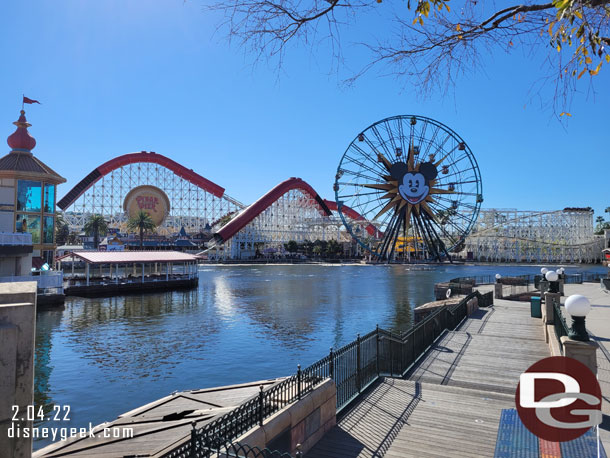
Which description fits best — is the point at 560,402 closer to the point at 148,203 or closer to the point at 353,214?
the point at 148,203

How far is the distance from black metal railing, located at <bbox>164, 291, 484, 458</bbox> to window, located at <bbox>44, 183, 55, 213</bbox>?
34.4m

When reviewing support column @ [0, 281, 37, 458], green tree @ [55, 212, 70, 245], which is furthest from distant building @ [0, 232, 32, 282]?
green tree @ [55, 212, 70, 245]

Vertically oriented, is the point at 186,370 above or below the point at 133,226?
below

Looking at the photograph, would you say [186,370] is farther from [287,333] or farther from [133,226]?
[133,226]

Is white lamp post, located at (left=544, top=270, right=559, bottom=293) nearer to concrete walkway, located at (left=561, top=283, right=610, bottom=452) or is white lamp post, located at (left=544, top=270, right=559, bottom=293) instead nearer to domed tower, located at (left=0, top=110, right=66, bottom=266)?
concrete walkway, located at (left=561, top=283, right=610, bottom=452)

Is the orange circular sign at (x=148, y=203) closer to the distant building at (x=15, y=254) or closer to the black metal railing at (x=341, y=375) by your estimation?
the distant building at (x=15, y=254)

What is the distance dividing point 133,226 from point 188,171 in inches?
658

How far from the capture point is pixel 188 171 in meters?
91.7

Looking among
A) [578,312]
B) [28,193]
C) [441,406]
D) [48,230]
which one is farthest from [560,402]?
[28,193]

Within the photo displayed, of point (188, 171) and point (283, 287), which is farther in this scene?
point (188, 171)

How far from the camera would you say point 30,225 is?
114 feet

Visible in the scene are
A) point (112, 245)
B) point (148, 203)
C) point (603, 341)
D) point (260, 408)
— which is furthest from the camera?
point (148, 203)

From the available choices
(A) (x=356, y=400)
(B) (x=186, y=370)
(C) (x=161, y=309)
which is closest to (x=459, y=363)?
(A) (x=356, y=400)

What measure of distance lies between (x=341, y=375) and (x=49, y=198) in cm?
3626
